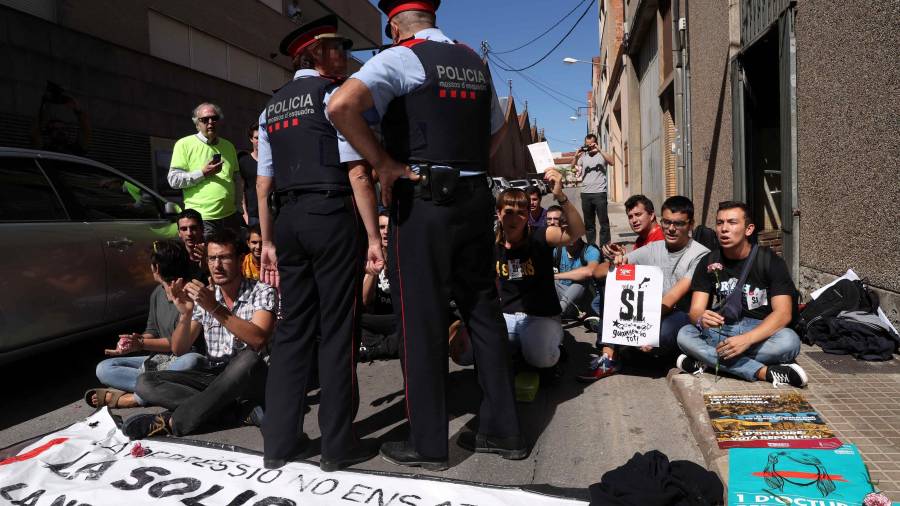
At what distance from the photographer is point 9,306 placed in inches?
158

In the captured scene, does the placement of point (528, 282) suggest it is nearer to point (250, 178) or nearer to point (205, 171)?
point (205, 171)

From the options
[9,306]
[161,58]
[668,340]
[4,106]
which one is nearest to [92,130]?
[4,106]

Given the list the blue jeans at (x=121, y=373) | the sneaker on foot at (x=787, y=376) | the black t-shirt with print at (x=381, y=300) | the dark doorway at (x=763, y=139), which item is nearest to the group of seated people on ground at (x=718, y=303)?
the sneaker on foot at (x=787, y=376)

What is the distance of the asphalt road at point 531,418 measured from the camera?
3.21m

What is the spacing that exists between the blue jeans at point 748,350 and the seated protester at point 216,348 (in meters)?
2.73

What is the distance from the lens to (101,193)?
521 cm

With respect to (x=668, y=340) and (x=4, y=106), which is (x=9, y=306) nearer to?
(x=668, y=340)

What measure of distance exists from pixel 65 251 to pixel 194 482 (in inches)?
92.6

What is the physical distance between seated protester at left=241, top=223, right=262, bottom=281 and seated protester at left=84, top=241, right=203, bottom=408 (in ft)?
3.70

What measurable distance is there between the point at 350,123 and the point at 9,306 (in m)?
2.72

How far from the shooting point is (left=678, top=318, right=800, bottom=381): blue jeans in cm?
396

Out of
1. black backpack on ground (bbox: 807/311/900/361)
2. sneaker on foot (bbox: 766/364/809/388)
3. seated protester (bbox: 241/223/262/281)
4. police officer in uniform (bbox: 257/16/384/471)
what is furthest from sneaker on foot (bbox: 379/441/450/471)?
black backpack on ground (bbox: 807/311/900/361)

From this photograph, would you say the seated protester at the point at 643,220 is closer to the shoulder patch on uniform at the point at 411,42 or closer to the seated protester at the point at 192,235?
the shoulder patch on uniform at the point at 411,42

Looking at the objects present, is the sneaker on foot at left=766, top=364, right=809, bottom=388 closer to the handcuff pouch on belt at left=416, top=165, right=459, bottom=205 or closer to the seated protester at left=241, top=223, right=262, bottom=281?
the handcuff pouch on belt at left=416, top=165, right=459, bottom=205
